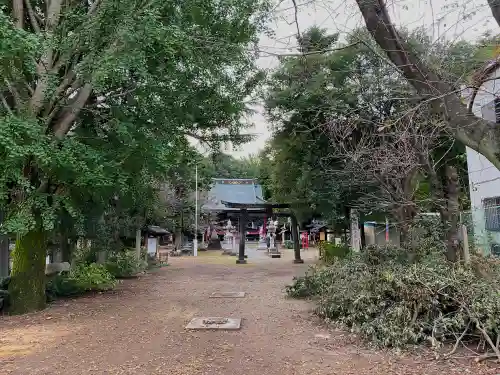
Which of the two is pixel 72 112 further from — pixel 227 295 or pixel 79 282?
pixel 227 295

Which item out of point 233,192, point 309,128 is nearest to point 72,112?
point 309,128

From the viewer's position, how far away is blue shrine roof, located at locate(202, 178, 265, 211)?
1447 inches

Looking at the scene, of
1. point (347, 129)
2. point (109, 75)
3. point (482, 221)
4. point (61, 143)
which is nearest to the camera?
point (109, 75)

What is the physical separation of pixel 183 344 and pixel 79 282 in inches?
247

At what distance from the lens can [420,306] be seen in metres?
5.84

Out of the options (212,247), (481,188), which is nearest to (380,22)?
(481,188)

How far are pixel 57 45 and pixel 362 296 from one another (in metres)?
6.23

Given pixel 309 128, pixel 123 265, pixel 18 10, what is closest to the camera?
pixel 18 10

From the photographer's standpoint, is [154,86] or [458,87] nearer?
[458,87]

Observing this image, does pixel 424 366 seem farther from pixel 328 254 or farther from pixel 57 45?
pixel 328 254

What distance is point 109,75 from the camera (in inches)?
271

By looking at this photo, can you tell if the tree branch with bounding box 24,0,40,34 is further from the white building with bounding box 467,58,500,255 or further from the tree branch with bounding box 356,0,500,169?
the white building with bounding box 467,58,500,255

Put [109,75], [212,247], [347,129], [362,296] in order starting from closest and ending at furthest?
[362,296]
[109,75]
[347,129]
[212,247]

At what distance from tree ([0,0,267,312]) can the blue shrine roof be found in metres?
26.3
